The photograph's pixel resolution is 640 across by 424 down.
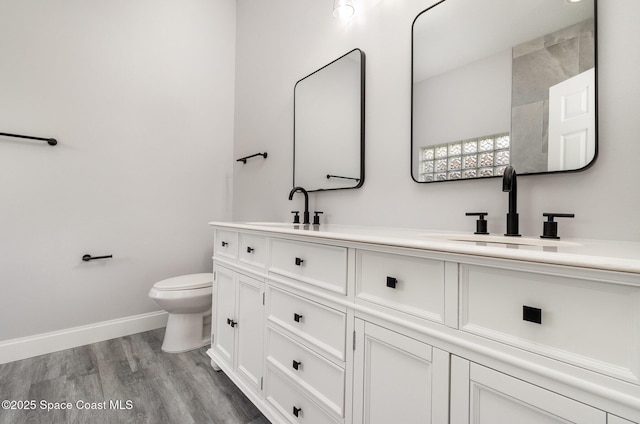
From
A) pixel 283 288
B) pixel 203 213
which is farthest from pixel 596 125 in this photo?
pixel 203 213

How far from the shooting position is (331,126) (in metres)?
1.74

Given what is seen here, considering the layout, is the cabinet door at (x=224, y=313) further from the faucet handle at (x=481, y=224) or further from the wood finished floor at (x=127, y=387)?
the faucet handle at (x=481, y=224)

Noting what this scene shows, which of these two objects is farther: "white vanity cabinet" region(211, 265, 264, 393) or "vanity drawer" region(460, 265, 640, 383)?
"white vanity cabinet" region(211, 265, 264, 393)

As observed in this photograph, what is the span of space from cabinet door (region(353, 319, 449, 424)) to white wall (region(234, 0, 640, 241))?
0.56m

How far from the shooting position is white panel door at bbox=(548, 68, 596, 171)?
87cm

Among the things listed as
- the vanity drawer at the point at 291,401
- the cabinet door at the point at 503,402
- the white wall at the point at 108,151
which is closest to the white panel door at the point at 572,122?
the cabinet door at the point at 503,402

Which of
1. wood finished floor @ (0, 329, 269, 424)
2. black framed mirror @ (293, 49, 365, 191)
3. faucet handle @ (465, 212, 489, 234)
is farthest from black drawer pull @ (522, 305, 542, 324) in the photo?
wood finished floor @ (0, 329, 269, 424)

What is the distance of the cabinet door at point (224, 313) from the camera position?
5.16ft

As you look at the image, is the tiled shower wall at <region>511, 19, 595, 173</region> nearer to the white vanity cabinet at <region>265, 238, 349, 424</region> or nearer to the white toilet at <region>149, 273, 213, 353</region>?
the white vanity cabinet at <region>265, 238, 349, 424</region>

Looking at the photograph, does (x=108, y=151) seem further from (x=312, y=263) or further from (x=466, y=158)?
(x=466, y=158)

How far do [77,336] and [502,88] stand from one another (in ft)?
9.38

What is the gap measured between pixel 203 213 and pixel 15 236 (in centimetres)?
117

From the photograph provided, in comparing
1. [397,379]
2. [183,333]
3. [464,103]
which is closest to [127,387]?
[183,333]

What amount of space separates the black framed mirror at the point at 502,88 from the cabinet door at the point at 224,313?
3.69 feet
